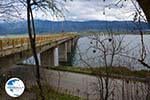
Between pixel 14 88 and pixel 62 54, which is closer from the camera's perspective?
pixel 14 88

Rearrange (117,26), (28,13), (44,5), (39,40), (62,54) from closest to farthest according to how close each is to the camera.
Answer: (117,26) < (28,13) < (44,5) < (39,40) < (62,54)

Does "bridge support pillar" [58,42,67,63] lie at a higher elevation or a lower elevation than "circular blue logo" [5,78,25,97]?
lower

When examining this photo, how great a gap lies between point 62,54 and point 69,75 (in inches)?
2233

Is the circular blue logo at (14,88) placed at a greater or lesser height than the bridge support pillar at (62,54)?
greater

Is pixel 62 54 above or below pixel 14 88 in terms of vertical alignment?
below

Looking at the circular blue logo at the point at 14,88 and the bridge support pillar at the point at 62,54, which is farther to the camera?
the bridge support pillar at the point at 62,54

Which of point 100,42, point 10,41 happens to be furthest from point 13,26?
point 10,41

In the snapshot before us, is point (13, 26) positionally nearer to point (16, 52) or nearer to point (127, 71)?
point (127, 71)

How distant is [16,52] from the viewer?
28.2 m

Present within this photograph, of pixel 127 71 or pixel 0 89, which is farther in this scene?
pixel 0 89

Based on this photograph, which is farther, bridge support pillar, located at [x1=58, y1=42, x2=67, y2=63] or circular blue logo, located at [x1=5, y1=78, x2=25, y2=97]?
bridge support pillar, located at [x1=58, y1=42, x2=67, y2=63]

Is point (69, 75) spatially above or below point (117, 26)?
below

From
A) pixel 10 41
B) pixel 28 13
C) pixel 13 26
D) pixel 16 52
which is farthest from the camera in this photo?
pixel 16 52

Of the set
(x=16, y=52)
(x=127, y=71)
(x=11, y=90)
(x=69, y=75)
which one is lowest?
(x=69, y=75)
